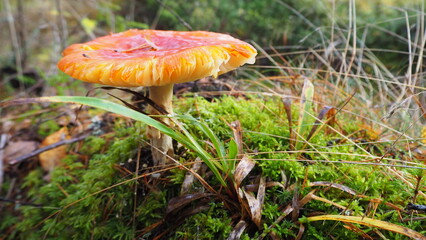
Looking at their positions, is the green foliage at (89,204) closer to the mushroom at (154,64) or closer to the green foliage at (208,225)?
the green foliage at (208,225)

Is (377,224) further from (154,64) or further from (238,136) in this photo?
(154,64)

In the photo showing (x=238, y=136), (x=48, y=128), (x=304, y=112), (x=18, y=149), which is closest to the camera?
(x=238, y=136)

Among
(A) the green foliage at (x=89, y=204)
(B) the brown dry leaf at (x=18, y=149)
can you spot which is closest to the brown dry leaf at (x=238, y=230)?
(A) the green foliage at (x=89, y=204)

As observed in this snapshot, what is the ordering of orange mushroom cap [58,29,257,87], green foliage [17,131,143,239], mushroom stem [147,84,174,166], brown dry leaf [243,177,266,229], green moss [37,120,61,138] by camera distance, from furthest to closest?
green moss [37,120,61,138] → green foliage [17,131,143,239] → mushroom stem [147,84,174,166] → brown dry leaf [243,177,266,229] → orange mushroom cap [58,29,257,87]

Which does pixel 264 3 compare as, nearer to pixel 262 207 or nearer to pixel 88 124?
pixel 88 124

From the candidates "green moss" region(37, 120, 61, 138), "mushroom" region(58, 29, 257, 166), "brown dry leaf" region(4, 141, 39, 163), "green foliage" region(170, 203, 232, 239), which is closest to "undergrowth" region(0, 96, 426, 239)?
"green foliage" region(170, 203, 232, 239)

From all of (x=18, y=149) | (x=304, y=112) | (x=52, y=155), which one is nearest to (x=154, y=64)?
(x=304, y=112)

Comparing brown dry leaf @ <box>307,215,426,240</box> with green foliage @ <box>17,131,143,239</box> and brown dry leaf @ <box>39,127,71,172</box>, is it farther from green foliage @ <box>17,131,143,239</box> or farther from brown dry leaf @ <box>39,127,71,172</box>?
brown dry leaf @ <box>39,127,71,172</box>
